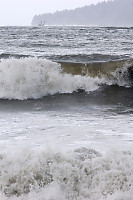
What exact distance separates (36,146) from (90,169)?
4.04 feet

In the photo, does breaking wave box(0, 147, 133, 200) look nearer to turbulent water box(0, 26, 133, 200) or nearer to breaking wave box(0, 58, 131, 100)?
turbulent water box(0, 26, 133, 200)

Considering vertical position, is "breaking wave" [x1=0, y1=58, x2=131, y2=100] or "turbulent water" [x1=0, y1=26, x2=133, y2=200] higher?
"breaking wave" [x1=0, y1=58, x2=131, y2=100]

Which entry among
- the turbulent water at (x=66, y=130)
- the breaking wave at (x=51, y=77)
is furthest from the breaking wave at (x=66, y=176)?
the breaking wave at (x=51, y=77)

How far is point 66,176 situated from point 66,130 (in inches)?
81.5

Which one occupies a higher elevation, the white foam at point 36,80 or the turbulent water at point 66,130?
the white foam at point 36,80

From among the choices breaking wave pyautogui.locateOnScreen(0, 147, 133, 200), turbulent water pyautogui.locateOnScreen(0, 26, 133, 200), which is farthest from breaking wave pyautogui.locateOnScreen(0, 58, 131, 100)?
breaking wave pyautogui.locateOnScreen(0, 147, 133, 200)

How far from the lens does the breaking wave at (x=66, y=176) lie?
3.76 m

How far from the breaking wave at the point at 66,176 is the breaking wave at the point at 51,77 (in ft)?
18.5

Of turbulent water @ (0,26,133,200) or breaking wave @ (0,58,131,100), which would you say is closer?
turbulent water @ (0,26,133,200)

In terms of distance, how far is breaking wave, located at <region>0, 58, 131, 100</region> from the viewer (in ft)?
33.8

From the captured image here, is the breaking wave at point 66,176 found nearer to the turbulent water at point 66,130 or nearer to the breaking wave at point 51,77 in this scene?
the turbulent water at point 66,130

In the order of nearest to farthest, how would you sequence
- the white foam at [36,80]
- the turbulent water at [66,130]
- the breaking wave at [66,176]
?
1. the breaking wave at [66,176]
2. the turbulent water at [66,130]
3. the white foam at [36,80]

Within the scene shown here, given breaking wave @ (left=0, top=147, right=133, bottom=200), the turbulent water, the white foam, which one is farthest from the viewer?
the white foam

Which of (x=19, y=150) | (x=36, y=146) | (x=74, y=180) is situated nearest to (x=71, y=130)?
(x=36, y=146)
